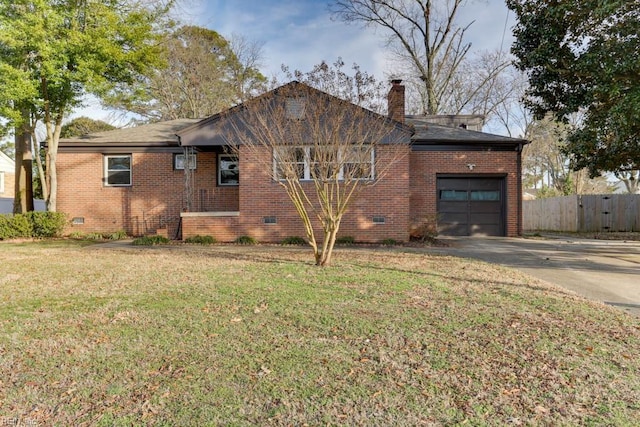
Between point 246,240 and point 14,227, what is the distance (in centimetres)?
762

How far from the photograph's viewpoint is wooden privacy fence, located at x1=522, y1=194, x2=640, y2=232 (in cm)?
1788

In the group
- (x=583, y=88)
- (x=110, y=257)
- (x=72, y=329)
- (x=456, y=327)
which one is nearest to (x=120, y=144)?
(x=110, y=257)

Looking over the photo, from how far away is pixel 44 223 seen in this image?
1273 cm

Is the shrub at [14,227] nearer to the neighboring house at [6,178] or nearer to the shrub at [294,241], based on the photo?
the shrub at [294,241]

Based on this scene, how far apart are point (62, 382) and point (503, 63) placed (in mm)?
29509

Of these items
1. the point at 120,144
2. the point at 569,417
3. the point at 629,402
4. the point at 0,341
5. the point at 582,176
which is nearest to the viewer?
the point at 569,417

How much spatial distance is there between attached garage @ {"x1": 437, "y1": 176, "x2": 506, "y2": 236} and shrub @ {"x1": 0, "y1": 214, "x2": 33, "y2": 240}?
14293 millimetres

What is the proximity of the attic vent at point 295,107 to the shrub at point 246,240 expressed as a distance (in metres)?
4.43

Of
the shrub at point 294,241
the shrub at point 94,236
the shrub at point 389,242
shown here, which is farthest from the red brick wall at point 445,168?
the shrub at point 94,236

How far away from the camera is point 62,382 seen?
2.88m

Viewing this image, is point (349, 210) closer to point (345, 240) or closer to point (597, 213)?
point (345, 240)

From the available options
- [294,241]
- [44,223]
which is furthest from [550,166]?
[44,223]

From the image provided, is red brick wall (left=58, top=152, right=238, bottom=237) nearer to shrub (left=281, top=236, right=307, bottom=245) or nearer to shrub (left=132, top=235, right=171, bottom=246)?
shrub (left=132, top=235, right=171, bottom=246)

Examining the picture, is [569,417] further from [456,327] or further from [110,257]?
[110,257]
